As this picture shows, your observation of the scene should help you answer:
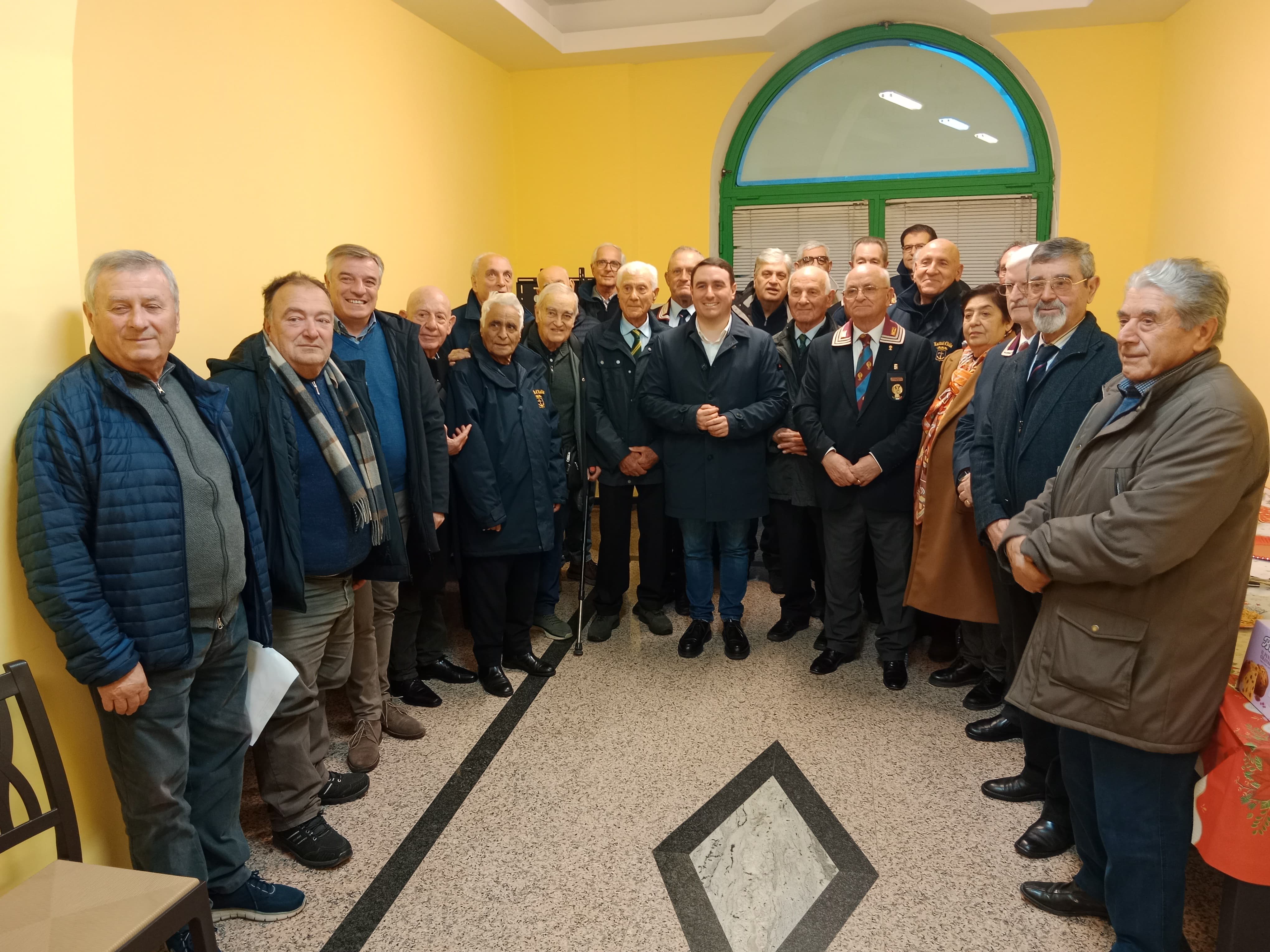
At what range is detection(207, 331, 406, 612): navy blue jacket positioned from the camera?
2.16 meters

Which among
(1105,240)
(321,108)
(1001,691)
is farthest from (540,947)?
(1105,240)

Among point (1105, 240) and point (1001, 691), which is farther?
point (1105, 240)

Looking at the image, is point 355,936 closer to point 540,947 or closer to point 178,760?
point 540,947

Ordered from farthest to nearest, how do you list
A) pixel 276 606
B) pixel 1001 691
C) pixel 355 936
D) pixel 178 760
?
pixel 1001 691 < pixel 276 606 < pixel 355 936 < pixel 178 760

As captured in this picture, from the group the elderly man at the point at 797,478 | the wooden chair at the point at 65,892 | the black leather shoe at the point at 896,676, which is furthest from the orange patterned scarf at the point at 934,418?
the wooden chair at the point at 65,892

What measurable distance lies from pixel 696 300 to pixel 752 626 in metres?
1.59

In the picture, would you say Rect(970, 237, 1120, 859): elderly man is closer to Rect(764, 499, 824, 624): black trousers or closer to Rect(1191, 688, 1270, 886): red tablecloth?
Rect(1191, 688, 1270, 886): red tablecloth

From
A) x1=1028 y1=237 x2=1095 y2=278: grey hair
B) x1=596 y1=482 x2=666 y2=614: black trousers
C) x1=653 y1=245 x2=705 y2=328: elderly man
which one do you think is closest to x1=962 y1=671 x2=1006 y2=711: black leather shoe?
x1=596 y1=482 x2=666 y2=614: black trousers

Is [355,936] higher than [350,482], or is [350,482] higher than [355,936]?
[350,482]

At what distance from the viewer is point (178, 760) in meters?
1.88

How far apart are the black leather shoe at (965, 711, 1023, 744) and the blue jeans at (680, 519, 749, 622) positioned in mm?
1123

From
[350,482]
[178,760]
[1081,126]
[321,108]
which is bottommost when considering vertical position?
[178,760]

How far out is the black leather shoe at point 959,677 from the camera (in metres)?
3.35

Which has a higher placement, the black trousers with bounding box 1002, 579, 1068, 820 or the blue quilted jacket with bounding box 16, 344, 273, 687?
the blue quilted jacket with bounding box 16, 344, 273, 687
